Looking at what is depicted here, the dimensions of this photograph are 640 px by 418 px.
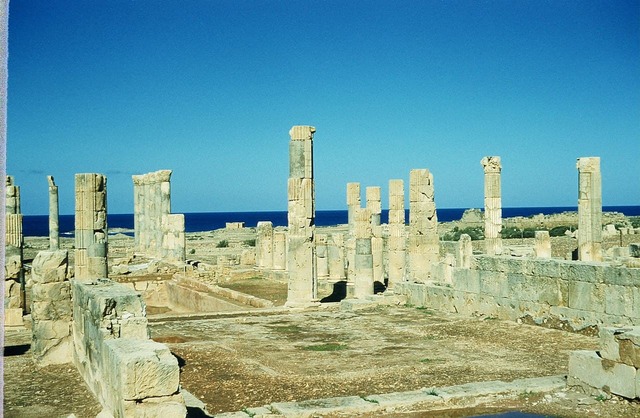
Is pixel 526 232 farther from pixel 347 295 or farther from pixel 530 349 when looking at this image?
pixel 530 349

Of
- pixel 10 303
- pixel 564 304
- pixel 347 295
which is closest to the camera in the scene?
pixel 564 304

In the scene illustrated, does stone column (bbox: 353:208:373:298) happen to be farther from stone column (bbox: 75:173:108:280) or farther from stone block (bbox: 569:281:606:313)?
stone block (bbox: 569:281:606:313)

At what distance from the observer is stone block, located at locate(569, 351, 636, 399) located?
8.66m

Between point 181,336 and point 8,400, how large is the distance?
4891mm

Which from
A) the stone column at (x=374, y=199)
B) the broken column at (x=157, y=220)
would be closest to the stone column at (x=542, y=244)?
the stone column at (x=374, y=199)

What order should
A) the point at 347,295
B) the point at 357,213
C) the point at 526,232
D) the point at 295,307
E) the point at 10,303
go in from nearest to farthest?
1. the point at 10,303
2. the point at 295,307
3. the point at 357,213
4. the point at 347,295
5. the point at 526,232

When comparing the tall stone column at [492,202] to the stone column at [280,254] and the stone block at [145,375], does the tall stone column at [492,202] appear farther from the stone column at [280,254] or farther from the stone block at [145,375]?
the stone block at [145,375]

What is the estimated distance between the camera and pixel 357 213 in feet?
68.1

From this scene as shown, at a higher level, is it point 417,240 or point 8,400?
point 417,240

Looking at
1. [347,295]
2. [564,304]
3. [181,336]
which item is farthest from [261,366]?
[347,295]

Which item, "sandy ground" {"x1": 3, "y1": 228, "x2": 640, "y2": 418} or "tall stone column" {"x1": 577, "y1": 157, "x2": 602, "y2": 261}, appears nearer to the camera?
"sandy ground" {"x1": 3, "y1": 228, "x2": 640, "y2": 418}

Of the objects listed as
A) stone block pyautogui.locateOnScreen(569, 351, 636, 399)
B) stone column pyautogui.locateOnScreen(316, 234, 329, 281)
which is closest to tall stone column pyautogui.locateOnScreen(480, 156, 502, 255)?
stone column pyautogui.locateOnScreen(316, 234, 329, 281)

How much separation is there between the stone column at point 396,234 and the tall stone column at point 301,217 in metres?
4.63

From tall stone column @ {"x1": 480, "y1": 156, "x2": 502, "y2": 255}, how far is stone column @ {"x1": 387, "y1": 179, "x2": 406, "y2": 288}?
291 cm
